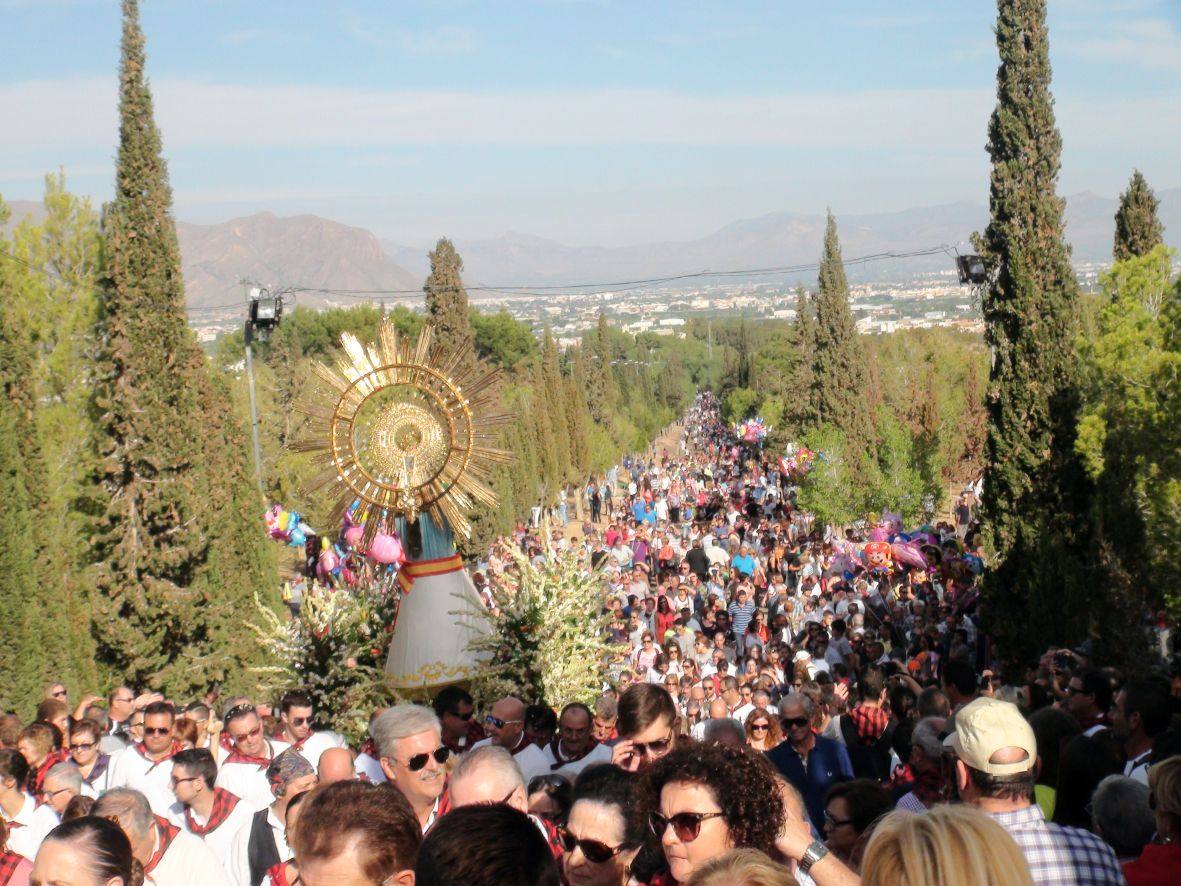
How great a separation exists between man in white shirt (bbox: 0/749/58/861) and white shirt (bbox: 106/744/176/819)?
0.61 m

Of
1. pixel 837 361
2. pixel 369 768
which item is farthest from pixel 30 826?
pixel 837 361

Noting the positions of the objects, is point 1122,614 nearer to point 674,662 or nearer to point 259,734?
point 674,662

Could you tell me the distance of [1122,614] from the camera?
16.6 m

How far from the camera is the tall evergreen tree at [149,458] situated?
19109 millimetres

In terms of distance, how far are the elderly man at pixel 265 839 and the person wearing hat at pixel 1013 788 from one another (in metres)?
2.84

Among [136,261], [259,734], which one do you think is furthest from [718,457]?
[259,734]

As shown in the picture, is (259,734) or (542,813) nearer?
(542,813)

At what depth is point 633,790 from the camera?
13.9 ft

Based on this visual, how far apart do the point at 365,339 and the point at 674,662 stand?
60961mm

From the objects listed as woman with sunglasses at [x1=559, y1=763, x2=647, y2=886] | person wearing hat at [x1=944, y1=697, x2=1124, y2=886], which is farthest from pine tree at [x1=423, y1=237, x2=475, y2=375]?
person wearing hat at [x1=944, y1=697, x2=1124, y2=886]

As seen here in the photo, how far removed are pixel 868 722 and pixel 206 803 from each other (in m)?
4.17

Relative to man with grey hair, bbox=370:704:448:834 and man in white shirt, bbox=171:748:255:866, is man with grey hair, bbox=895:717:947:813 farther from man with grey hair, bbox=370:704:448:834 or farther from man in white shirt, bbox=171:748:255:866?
man in white shirt, bbox=171:748:255:866

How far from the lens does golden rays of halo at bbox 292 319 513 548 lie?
38.7 feet

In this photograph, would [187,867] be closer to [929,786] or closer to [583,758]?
[583,758]
